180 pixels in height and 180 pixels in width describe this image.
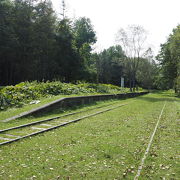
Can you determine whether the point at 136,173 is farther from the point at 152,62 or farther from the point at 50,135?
the point at 152,62

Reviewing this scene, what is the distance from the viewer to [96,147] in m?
6.12

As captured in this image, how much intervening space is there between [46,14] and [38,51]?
23.5 feet

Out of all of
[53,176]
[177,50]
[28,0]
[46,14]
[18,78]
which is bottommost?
[53,176]

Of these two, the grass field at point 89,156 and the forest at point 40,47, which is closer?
the grass field at point 89,156

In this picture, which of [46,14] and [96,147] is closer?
[96,147]

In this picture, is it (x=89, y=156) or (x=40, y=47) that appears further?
(x=40, y=47)

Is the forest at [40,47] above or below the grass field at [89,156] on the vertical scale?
above

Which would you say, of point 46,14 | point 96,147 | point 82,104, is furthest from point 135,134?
point 46,14

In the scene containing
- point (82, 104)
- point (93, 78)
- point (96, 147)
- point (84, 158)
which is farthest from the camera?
point (93, 78)

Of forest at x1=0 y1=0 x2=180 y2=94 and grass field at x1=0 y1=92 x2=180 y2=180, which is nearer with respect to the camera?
grass field at x1=0 y1=92 x2=180 y2=180

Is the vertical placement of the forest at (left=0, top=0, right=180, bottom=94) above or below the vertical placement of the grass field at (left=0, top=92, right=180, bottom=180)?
above

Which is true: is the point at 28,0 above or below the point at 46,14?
above

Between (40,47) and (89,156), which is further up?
(40,47)

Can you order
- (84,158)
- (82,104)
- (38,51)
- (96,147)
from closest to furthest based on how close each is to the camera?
1. (84,158)
2. (96,147)
3. (82,104)
4. (38,51)
